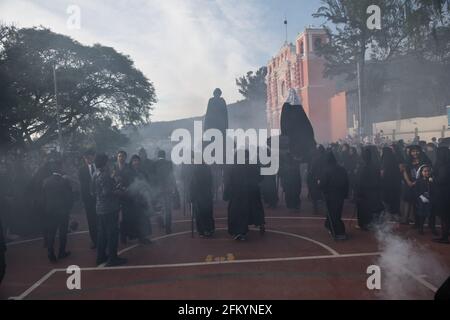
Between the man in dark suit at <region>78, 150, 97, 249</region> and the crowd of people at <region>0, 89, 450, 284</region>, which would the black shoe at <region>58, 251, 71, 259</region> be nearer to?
the crowd of people at <region>0, 89, 450, 284</region>

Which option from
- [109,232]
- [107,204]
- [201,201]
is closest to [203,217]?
[201,201]

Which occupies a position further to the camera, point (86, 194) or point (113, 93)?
point (113, 93)

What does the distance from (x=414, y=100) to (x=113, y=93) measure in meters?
27.7

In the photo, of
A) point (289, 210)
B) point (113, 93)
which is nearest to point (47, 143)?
point (113, 93)

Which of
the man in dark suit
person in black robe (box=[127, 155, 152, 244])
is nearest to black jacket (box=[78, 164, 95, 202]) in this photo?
the man in dark suit

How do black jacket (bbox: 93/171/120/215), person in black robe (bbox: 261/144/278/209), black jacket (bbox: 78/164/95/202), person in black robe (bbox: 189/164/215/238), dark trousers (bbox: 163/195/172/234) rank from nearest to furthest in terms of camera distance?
black jacket (bbox: 93/171/120/215) < black jacket (bbox: 78/164/95/202) < person in black robe (bbox: 189/164/215/238) < dark trousers (bbox: 163/195/172/234) < person in black robe (bbox: 261/144/278/209)

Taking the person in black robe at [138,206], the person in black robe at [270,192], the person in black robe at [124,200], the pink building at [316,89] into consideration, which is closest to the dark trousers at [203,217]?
the person in black robe at [138,206]

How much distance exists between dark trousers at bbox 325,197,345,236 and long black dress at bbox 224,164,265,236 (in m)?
1.50

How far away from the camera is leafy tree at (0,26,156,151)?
20.9 metres

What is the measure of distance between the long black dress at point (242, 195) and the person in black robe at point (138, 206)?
179cm
